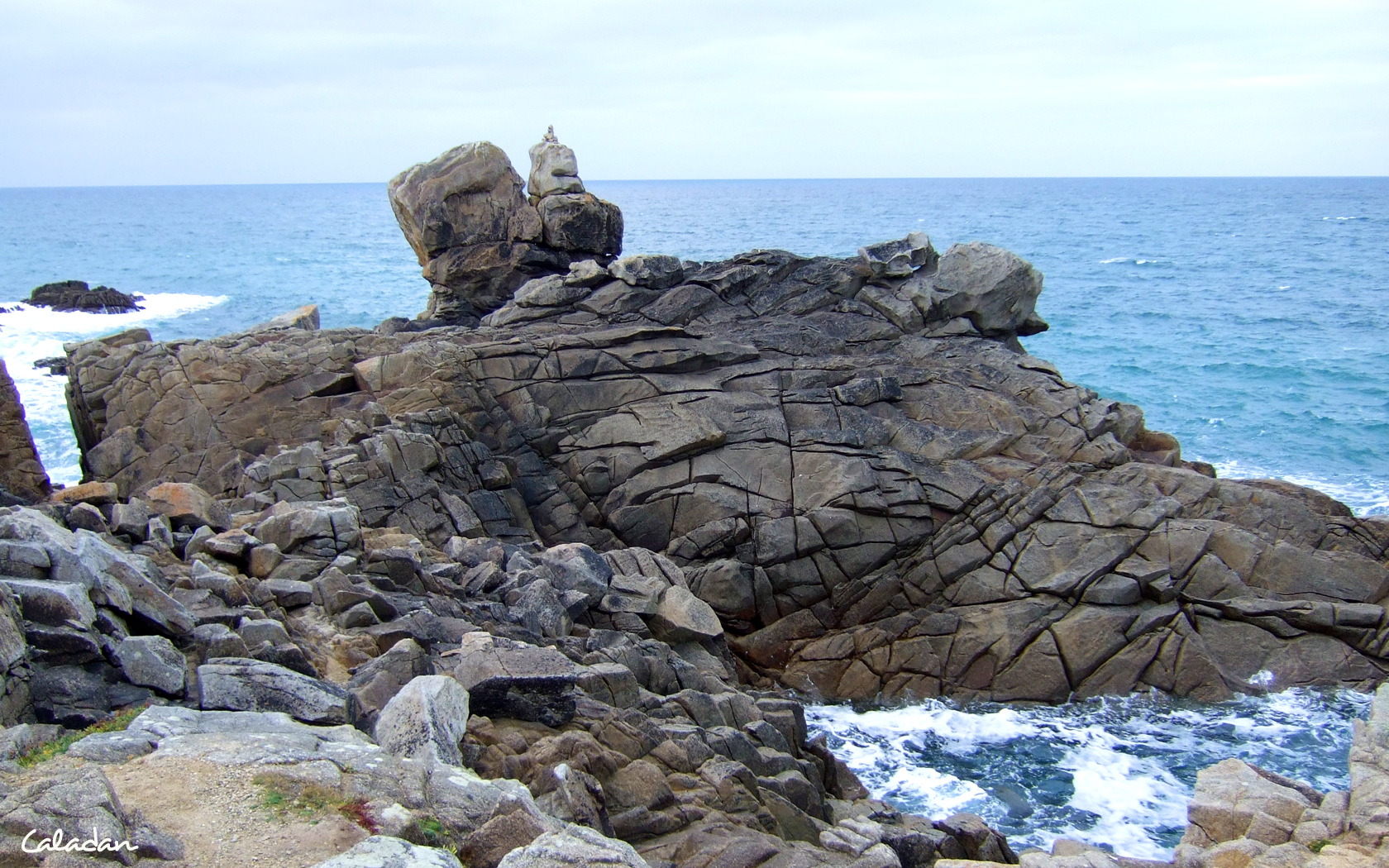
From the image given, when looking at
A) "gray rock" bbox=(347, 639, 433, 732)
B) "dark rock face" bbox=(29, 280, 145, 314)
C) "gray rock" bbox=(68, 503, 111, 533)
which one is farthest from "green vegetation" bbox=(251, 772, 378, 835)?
"dark rock face" bbox=(29, 280, 145, 314)

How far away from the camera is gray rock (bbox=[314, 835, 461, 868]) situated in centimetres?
674

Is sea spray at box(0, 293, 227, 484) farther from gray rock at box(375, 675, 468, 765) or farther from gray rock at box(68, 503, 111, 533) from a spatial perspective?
gray rock at box(375, 675, 468, 765)

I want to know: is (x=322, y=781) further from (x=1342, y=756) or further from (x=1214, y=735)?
(x=1342, y=756)

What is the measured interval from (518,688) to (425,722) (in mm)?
1467

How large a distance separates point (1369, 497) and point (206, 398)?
121 ft

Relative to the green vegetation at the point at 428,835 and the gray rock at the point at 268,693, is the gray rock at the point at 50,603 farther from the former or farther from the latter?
the green vegetation at the point at 428,835

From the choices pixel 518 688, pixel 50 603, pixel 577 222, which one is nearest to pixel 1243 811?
pixel 518 688

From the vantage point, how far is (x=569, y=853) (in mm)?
7305

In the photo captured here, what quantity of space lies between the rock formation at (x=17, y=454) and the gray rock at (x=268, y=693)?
33.8 feet

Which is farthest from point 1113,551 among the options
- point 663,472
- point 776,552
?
point 663,472

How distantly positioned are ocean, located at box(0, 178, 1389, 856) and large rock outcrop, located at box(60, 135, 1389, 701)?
4.45 feet

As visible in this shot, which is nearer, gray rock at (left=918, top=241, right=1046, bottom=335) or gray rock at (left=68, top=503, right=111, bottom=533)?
gray rock at (left=68, top=503, right=111, bottom=533)

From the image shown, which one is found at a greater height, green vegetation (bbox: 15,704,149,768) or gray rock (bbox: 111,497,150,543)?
gray rock (bbox: 111,497,150,543)

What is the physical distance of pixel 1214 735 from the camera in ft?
61.0
